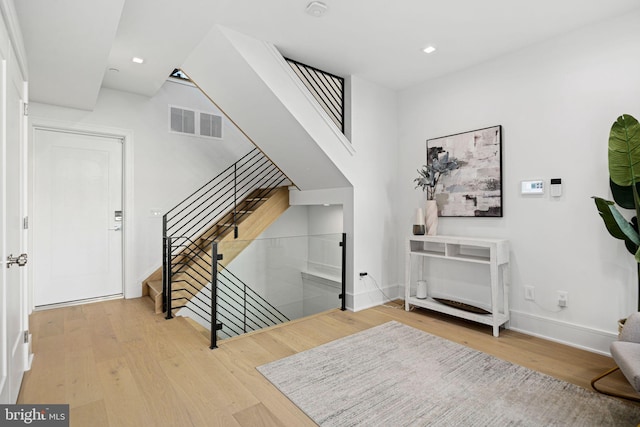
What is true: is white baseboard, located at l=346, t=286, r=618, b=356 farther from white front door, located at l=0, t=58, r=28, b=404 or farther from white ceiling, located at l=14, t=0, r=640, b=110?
white front door, located at l=0, t=58, r=28, b=404

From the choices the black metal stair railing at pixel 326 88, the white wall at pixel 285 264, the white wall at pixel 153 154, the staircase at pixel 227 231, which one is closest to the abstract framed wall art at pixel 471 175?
the black metal stair railing at pixel 326 88

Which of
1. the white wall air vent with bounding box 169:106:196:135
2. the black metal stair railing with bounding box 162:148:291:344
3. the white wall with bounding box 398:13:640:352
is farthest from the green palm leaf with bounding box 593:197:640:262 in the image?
the white wall air vent with bounding box 169:106:196:135

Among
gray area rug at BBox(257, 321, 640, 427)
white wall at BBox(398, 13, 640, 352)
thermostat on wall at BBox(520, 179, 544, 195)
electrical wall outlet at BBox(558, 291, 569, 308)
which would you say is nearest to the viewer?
gray area rug at BBox(257, 321, 640, 427)

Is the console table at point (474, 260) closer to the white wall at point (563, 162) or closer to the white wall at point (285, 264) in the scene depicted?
the white wall at point (563, 162)

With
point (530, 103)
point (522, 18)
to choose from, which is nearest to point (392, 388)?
point (530, 103)

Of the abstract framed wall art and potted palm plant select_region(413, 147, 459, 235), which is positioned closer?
the abstract framed wall art

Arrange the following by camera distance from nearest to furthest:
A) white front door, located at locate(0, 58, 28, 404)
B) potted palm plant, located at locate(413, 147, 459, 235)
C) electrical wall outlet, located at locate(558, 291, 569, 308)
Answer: white front door, located at locate(0, 58, 28, 404)
electrical wall outlet, located at locate(558, 291, 569, 308)
potted palm plant, located at locate(413, 147, 459, 235)

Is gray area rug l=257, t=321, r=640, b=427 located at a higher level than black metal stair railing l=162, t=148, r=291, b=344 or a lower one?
lower

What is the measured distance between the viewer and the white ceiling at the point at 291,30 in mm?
2328

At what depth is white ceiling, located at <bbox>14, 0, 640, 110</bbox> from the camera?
91.7 inches

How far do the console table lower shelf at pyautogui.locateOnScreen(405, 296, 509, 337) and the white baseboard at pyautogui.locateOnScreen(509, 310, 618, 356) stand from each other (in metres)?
0.15

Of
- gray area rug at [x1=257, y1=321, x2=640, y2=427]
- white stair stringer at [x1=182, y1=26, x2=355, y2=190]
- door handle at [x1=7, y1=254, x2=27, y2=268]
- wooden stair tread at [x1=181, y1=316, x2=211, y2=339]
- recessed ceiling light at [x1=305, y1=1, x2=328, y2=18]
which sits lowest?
gray area rug at [x1=257, y1=321, x2=640, y2=427]

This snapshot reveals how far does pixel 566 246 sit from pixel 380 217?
6.15 feet

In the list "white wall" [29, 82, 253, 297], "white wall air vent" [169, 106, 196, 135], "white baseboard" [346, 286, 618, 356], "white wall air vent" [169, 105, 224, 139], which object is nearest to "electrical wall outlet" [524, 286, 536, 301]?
"white baseboard" [346, 286, 618, 356]
